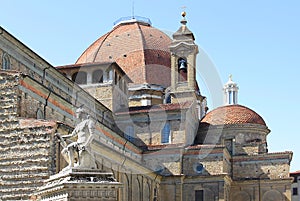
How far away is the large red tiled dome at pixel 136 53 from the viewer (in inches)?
2274

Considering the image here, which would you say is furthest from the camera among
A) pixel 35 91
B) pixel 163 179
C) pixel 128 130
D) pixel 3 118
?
pixel 128 130

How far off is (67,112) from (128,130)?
15.9 m

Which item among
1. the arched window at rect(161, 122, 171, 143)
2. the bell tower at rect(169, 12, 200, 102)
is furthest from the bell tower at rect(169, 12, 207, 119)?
the arched window at rect(161, 122, 171, 143)

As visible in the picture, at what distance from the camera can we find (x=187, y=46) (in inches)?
2142

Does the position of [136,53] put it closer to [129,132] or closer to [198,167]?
[129,132]

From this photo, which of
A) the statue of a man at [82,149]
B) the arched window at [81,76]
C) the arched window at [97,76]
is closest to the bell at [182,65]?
the arched window at [97,76]

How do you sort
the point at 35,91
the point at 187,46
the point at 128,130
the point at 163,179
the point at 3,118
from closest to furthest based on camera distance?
the point at 3,118, the point at 35,91, the point at 163,179, the point at 128,130, the point at 187,46

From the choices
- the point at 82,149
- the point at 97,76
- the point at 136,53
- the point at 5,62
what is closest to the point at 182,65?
the point at 136,53

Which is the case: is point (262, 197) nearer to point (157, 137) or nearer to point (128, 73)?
point (157, 137)

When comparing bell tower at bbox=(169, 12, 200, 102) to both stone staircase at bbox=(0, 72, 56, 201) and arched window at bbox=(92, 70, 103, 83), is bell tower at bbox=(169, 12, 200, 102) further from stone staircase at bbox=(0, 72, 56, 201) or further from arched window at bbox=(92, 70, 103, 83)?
stone staircase at bbox=(0, 72, 56, 201)

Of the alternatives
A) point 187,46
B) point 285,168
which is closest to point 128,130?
point 187,46

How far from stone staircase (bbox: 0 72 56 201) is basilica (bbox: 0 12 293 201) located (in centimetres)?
5

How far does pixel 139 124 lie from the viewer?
50.1m

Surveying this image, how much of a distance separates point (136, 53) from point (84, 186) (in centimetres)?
4619
